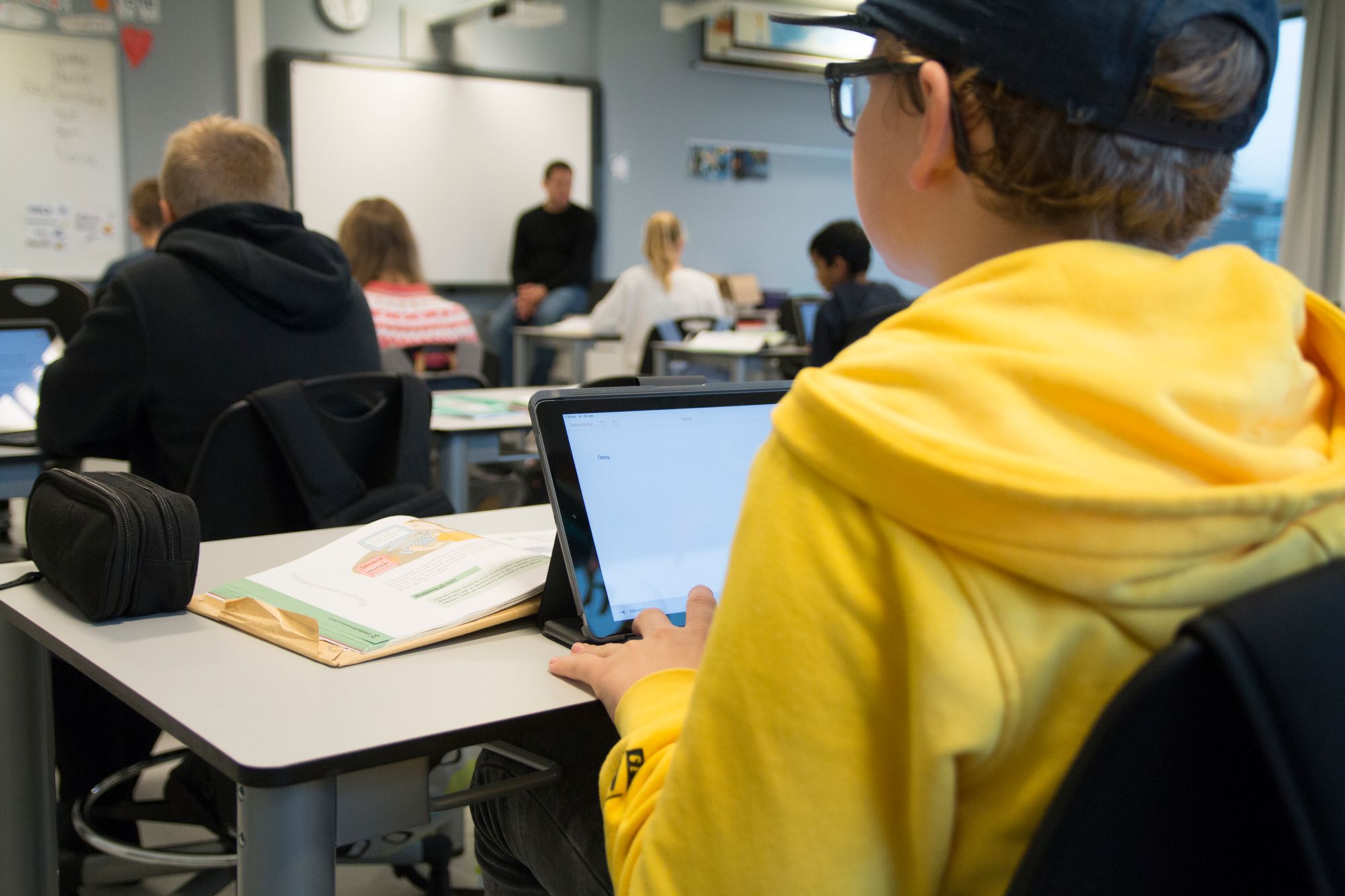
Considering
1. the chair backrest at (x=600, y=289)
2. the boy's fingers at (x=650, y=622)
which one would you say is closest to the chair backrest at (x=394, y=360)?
the boy's fingers at (x=650, y=622)

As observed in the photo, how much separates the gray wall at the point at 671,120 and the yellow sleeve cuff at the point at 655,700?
7036mm

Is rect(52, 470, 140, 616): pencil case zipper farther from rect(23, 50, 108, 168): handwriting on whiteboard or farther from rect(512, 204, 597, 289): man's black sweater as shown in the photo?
rect(512, 204, 597, 289): man's black sweater

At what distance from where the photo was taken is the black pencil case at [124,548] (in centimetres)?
109

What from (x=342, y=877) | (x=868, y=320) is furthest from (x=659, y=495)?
(x=868, y=320)

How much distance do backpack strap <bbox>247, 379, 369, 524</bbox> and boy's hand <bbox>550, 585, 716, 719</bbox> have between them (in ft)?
3.06

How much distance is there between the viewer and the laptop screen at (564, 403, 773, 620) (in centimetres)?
111

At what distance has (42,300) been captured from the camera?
3.50 m

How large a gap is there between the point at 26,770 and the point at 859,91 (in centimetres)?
111

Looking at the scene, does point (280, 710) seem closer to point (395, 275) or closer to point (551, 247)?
point (395, 275)

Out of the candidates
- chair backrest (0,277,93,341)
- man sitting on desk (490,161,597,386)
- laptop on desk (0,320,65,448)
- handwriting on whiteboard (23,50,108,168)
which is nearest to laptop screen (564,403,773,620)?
laptop on desk (0,320,65,448)

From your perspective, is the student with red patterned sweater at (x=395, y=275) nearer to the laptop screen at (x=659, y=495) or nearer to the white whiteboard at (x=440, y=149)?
the laptop screen at (x=659, y=495)

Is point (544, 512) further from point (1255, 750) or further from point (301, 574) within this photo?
point (1255, 750)

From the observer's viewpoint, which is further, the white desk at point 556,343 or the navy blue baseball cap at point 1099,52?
the white desk at point 556,343

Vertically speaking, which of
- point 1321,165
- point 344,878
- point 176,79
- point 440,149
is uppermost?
point 176,79
